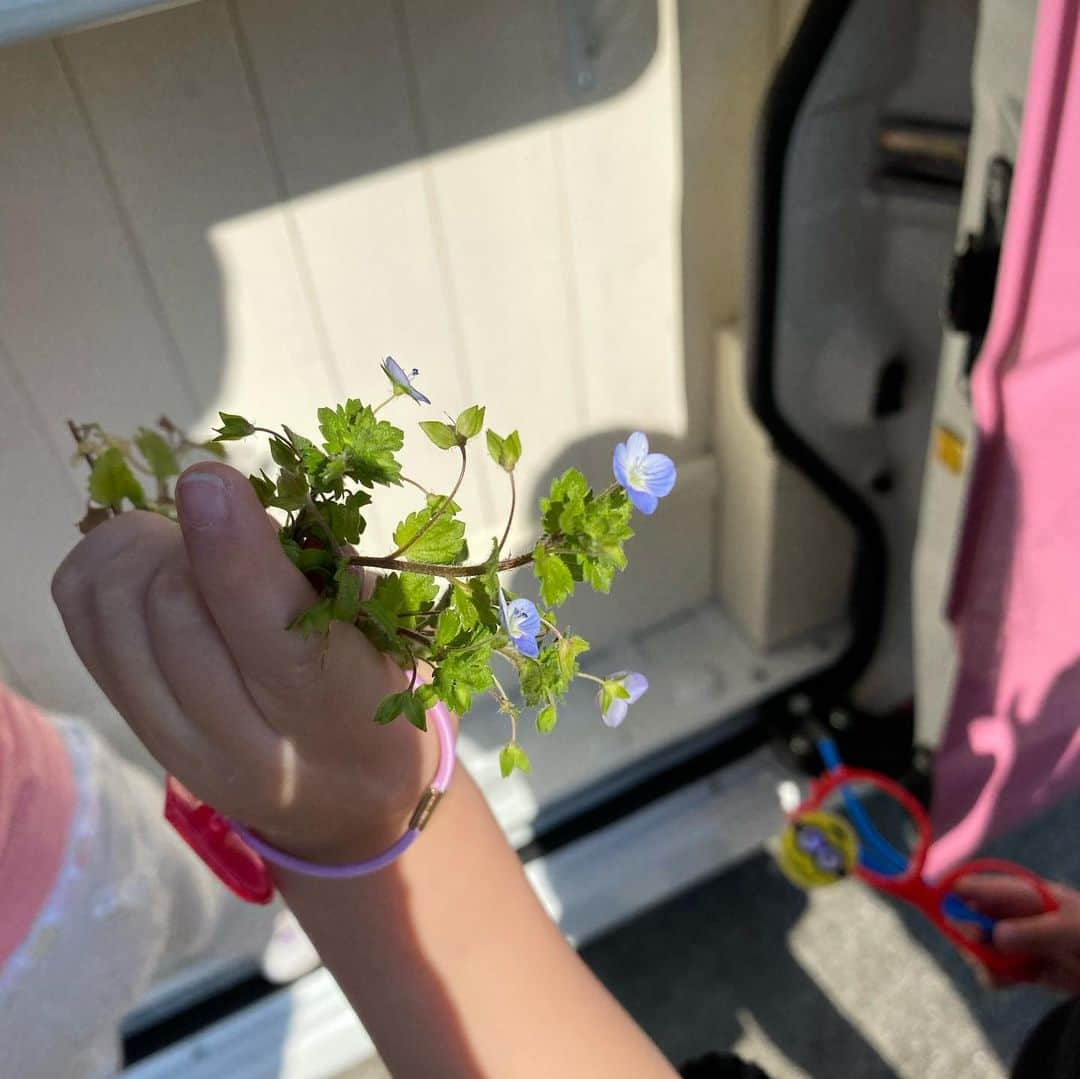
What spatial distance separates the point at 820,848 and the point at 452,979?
741 millimetres

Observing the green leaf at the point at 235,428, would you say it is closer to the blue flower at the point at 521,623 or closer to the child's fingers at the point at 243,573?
the child's fingers at the point at 243,573

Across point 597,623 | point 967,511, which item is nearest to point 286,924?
point 597,623

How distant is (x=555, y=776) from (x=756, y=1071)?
0.59 meters

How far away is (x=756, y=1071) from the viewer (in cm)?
61

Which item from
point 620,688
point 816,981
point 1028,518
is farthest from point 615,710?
point 816,981

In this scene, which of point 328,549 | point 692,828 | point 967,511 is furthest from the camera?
point 692,828

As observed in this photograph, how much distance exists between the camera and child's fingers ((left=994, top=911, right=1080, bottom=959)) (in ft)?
2.60

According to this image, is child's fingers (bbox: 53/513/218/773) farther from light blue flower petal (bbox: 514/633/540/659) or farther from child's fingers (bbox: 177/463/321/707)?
light blue flower petal (bbox: 514/633/540/659)

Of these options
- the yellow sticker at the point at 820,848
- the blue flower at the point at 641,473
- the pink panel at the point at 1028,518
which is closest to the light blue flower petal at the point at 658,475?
the blue flower at the point at 641,473

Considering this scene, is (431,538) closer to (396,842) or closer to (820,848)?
(396,842)

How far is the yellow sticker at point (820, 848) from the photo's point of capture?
112 centimetres

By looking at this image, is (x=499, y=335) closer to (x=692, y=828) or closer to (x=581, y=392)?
(x=581, y=392)

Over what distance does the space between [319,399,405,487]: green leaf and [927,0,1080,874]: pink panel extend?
0.49 metres

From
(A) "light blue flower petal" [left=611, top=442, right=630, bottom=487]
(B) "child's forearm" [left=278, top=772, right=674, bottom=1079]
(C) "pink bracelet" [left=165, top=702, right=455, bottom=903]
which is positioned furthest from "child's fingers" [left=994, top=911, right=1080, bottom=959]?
(A) "light blue flower petal" [left=611, top=442, right=630, bottom=487]
